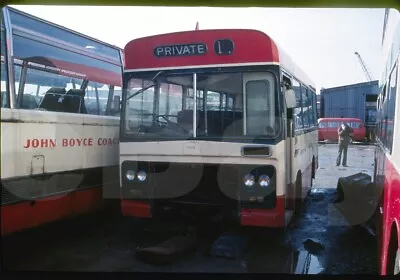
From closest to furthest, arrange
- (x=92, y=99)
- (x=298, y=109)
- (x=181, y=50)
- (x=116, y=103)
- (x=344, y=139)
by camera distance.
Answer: (x=181, y=50) < (x=92, y=99) < (x=298, y=109) < (x=116, y=103) < (x=344, y=139)

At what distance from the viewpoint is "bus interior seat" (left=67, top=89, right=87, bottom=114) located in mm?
5082

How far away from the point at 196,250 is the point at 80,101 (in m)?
2.51

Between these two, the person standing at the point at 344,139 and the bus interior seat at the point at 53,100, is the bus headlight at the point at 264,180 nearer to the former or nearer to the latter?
the bus interior seat at the point at 53,100

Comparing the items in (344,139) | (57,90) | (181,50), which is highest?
(181,50)

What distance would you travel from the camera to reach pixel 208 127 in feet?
14.9

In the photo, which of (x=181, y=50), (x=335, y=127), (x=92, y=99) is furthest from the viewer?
(x=335, y=127)

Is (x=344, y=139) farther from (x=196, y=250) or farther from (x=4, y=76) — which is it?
(x=4, y=76)

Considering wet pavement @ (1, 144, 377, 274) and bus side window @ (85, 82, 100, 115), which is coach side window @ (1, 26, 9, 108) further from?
wet pavement @ (1, 144, 377, 274)

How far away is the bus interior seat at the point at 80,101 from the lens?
16.7ft

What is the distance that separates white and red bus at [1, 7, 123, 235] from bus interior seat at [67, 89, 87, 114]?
14 millimetres

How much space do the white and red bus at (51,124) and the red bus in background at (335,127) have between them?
28.3 ft

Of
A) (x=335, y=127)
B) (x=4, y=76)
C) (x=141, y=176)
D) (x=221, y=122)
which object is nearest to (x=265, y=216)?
(x=221, y=122)

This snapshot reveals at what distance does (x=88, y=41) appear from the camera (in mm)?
5652

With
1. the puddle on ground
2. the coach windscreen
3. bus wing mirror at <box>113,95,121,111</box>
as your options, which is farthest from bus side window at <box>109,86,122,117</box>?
the puddle on ground
